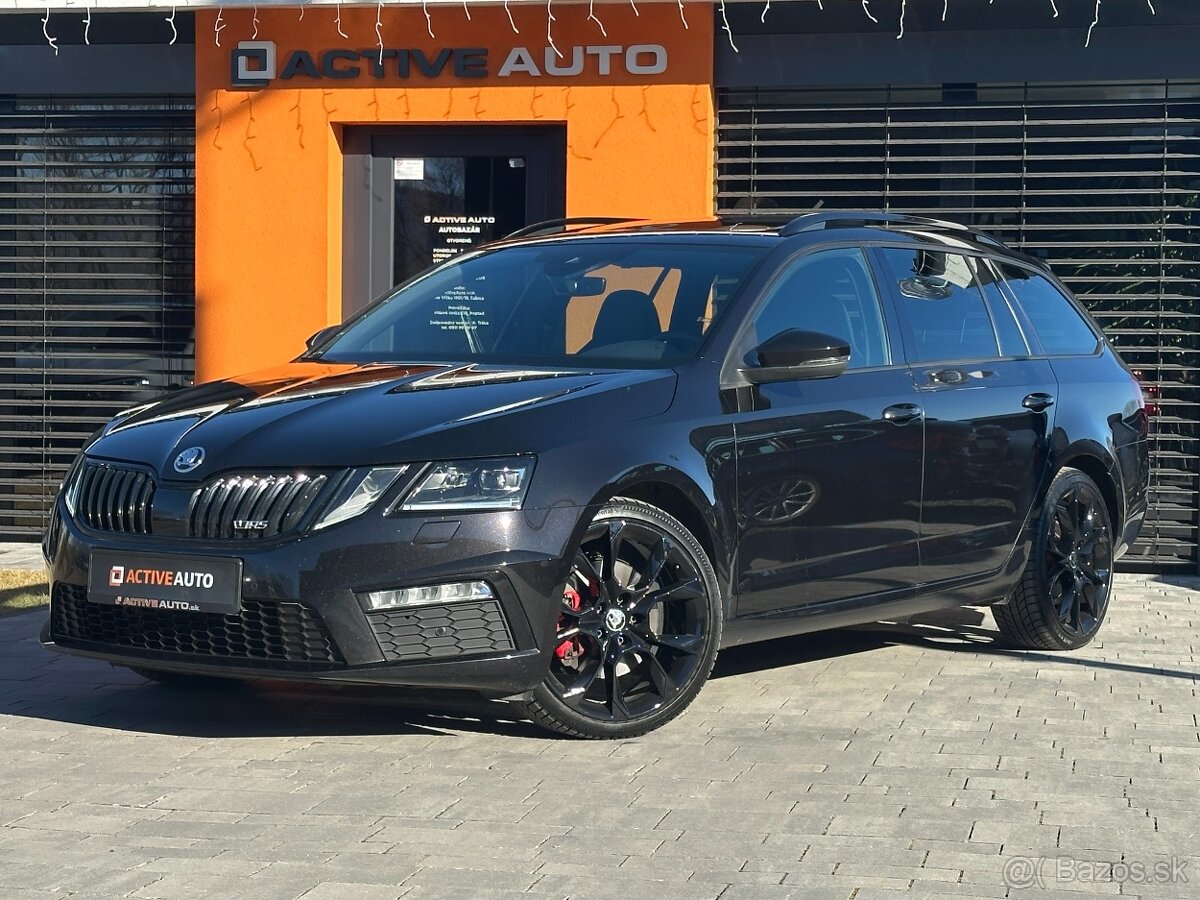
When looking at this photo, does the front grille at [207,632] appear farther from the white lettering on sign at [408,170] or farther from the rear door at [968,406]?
the white lettering on sign at [408,170]

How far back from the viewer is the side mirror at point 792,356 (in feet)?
19.7

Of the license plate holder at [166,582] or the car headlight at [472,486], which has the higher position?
the car headlight at [472,486]

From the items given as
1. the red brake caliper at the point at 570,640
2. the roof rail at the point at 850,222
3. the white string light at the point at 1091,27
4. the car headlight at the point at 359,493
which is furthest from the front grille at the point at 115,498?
the white string light at the point at 1091,27

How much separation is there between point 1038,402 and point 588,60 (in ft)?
13.9

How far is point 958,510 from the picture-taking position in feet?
22.4

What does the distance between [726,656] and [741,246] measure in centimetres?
180

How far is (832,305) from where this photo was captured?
6547 millimetres

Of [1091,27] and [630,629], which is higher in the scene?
[1091,27]

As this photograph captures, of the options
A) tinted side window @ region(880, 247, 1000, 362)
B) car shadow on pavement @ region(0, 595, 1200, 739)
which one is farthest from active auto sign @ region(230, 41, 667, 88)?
car shadow on pavement @ region(0, 595, 1200, 739)

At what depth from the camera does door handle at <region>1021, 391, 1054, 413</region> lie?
23.8 feet

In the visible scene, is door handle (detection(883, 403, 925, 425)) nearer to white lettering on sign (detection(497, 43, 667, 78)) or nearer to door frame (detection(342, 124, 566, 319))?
white lettering on sign (detection(497, 43, 667, 78))

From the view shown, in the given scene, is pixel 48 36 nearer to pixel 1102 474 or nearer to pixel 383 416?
pixel 383 416

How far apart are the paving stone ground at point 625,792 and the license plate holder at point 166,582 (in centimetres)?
47

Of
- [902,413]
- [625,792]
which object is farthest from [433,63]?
[625,792]
